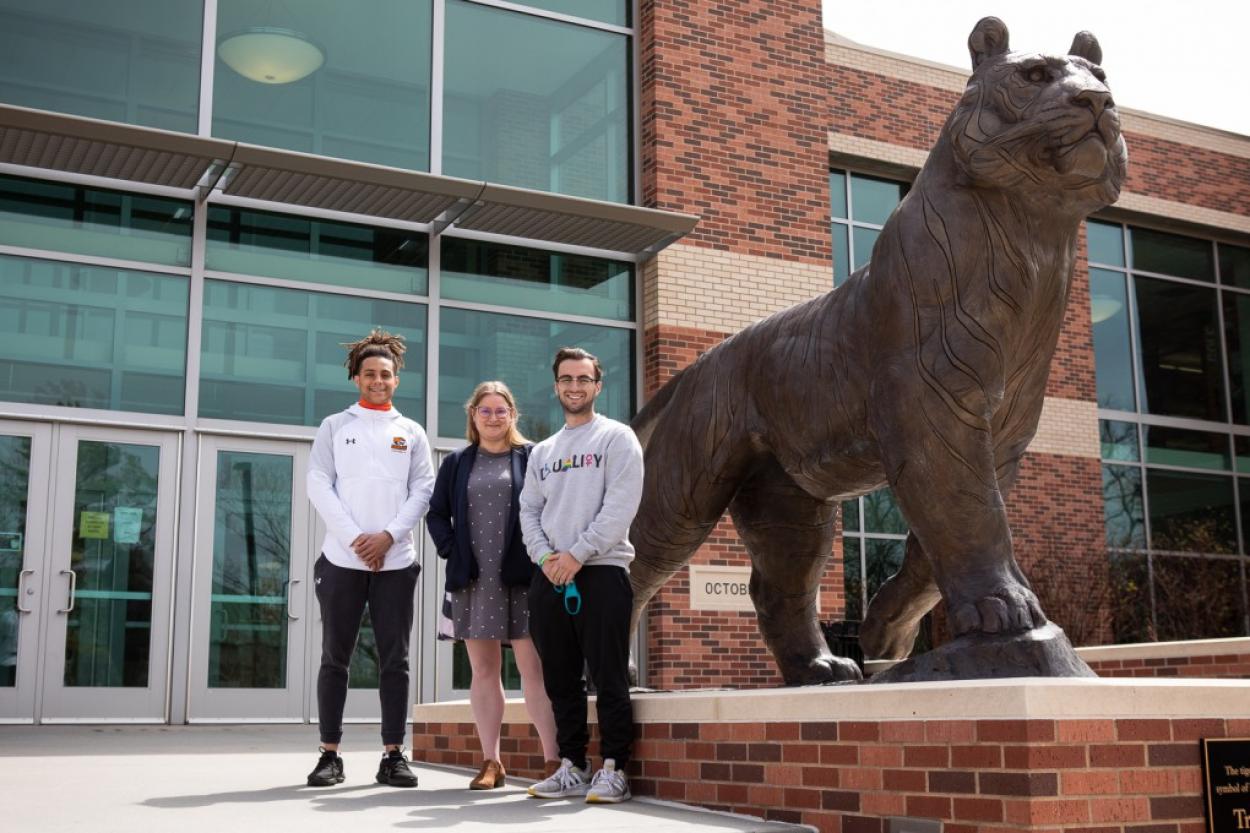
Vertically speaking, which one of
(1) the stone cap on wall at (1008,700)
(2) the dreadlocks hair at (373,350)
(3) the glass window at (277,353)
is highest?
(3) the glass window at (277,353)

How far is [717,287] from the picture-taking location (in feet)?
47.8

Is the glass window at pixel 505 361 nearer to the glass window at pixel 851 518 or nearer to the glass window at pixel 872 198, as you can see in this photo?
the glass window at pixel 851 518

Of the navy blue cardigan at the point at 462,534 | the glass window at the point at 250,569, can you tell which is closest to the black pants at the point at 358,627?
the navy blue cardigan at the point at 462,534

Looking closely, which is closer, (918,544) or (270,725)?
(918,544)

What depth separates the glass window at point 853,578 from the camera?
16.7 metres

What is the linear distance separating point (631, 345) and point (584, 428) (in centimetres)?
929

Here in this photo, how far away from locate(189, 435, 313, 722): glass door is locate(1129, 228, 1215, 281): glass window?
13.6 metres

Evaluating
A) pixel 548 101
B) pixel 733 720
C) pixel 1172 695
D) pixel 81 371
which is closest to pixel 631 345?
pixel 548 101

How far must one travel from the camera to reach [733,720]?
468 cm

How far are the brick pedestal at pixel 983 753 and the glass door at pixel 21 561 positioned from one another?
337 inches

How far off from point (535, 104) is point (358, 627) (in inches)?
391

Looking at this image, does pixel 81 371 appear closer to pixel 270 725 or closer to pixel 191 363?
pixel 191 363

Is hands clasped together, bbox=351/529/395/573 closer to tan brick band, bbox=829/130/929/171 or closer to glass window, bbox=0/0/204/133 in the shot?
glass window, bbox=0/0/204/133

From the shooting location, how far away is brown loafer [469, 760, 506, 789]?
17.9ft
